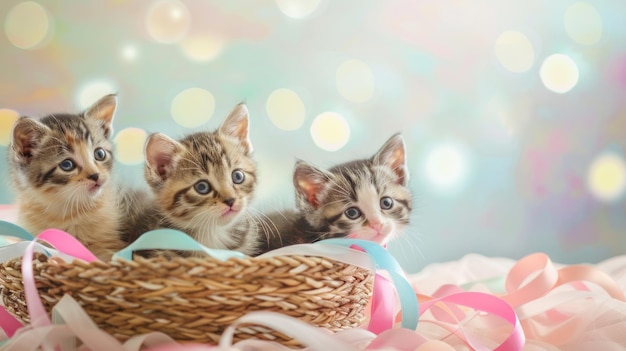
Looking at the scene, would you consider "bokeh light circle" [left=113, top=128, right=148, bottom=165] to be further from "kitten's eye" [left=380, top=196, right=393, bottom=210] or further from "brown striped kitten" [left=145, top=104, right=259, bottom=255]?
"kitten's eye" [left=380, top=196, right=393, bottom=210]

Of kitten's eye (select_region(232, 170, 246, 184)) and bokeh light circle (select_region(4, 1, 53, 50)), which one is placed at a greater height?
bokeh light circle (select_region(4, 1, 53, 50))

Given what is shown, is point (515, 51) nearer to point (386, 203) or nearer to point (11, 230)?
point (386, 203)

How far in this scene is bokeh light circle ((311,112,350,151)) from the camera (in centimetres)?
160

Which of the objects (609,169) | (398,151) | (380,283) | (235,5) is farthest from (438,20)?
(380,283)

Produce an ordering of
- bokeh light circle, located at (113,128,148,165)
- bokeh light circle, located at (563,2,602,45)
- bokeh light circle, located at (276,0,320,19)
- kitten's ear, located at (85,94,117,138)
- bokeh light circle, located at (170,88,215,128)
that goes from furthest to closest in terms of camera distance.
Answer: bokeh light circle, located at (563,2,602,45) < bokeh light circle, located at (276,0,320,19) < bokeh light circle, located at (170,88,215,128) < bokeh light circle, located at (113,128,148,165) < kitten's ear, located at (85,94,117,138)

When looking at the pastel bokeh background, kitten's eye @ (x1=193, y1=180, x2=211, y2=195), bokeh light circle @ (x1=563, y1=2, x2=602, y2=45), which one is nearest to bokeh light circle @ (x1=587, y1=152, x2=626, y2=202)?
the pastel bokeh background

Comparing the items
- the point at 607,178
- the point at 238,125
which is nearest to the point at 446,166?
the point at 607,178

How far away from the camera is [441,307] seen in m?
0.98

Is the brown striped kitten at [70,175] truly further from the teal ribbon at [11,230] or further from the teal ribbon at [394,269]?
the teal ribbon at [394,269]

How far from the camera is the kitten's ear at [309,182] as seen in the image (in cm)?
90

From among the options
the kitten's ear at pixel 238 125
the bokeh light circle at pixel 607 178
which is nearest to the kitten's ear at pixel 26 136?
the kitten's ear at pixel 238 125

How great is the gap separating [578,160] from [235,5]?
121 centimetres

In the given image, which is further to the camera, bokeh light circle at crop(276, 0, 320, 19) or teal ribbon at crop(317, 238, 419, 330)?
bokeh light circle at crop(276, 0, 320, 19)

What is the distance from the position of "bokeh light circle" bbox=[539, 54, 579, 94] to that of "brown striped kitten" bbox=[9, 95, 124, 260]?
4.99 feet
